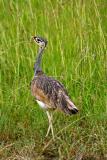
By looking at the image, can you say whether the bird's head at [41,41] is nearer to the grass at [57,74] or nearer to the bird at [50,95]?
the bird at [50,95]

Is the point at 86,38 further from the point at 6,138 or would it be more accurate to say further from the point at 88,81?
the point at 6,138

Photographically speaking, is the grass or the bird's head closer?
the grass

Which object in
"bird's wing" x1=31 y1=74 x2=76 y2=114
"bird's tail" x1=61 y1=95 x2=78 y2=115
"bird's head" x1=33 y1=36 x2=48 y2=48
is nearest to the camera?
"bird's tail" x1=61 y1=95 x2=78 y2=115

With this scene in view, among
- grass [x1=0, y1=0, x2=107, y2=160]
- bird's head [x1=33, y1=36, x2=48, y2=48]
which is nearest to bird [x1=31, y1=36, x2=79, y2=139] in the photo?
bird's head [x1=33, y1=36, x2=48, y2=48]

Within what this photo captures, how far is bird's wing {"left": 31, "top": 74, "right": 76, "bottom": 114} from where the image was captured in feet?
16.4

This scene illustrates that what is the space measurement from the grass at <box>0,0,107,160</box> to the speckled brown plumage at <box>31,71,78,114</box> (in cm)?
24

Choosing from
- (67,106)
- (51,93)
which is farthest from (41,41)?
(67,106)

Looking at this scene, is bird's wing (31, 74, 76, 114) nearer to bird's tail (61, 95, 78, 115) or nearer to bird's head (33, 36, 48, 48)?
bird's tail (61, 95, 78, 115)

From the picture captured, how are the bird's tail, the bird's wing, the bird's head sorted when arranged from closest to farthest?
the bird's tail < the bird's wing < the bird's head

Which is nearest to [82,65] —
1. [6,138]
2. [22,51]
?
[22,51]

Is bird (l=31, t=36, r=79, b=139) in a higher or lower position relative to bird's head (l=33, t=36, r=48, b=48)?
lower

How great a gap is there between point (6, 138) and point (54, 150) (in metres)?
0.42

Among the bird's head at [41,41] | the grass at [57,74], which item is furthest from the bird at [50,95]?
the grass at [57,74]

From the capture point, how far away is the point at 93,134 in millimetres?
5145
